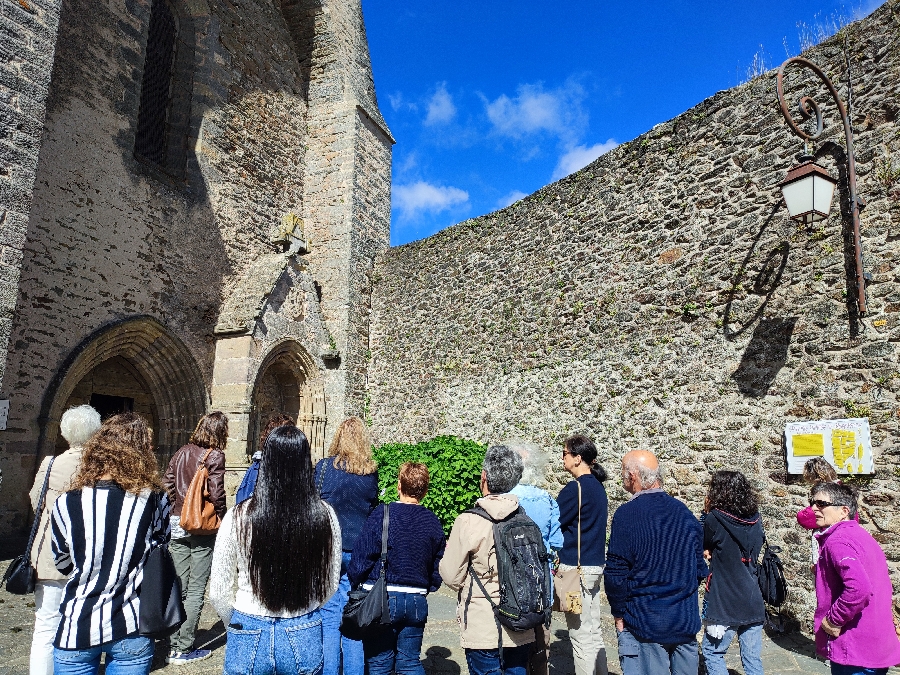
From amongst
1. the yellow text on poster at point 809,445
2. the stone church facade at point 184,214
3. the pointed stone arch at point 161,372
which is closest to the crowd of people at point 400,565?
the yellow text on poster at point 809,445

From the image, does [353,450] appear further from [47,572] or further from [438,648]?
Result: [438,648]

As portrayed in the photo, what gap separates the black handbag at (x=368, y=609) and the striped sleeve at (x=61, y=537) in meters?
1.27

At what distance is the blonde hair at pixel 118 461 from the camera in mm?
2646

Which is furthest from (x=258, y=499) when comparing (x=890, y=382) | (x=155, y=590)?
(x=890, y=382)

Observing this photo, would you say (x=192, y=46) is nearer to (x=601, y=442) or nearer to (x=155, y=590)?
(x=601, y=442)

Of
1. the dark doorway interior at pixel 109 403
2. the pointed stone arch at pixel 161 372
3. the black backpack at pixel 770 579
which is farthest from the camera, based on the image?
the dark doorway interior at pixel 109 403

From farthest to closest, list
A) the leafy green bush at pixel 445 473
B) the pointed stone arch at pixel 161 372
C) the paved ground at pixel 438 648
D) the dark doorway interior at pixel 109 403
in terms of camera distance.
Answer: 1. the dark doorway interior at pixel 109 403
2. the pointed stone arch at pixel 161 372
3. the leafy green bush at pixel 445 473
4. the paved ground at pixel 438 648

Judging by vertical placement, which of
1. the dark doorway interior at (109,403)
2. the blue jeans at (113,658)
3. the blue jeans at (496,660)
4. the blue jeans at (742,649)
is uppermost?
the dark doorway interior at (109,403)

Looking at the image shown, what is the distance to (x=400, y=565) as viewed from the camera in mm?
3027

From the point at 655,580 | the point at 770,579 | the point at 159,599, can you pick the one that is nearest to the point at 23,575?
the point at 159,599

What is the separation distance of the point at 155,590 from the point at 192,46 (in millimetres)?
10533

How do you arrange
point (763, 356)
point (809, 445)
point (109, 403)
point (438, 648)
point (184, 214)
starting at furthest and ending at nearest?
point (184, 214) < point (109, 403) < point (763, 356) < point (809, 445) < point (438, 648)

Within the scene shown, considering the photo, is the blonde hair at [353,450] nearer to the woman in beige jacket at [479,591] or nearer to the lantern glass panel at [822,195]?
the woman in beige jacket at [479,591]

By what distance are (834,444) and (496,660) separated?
4.21 meters
